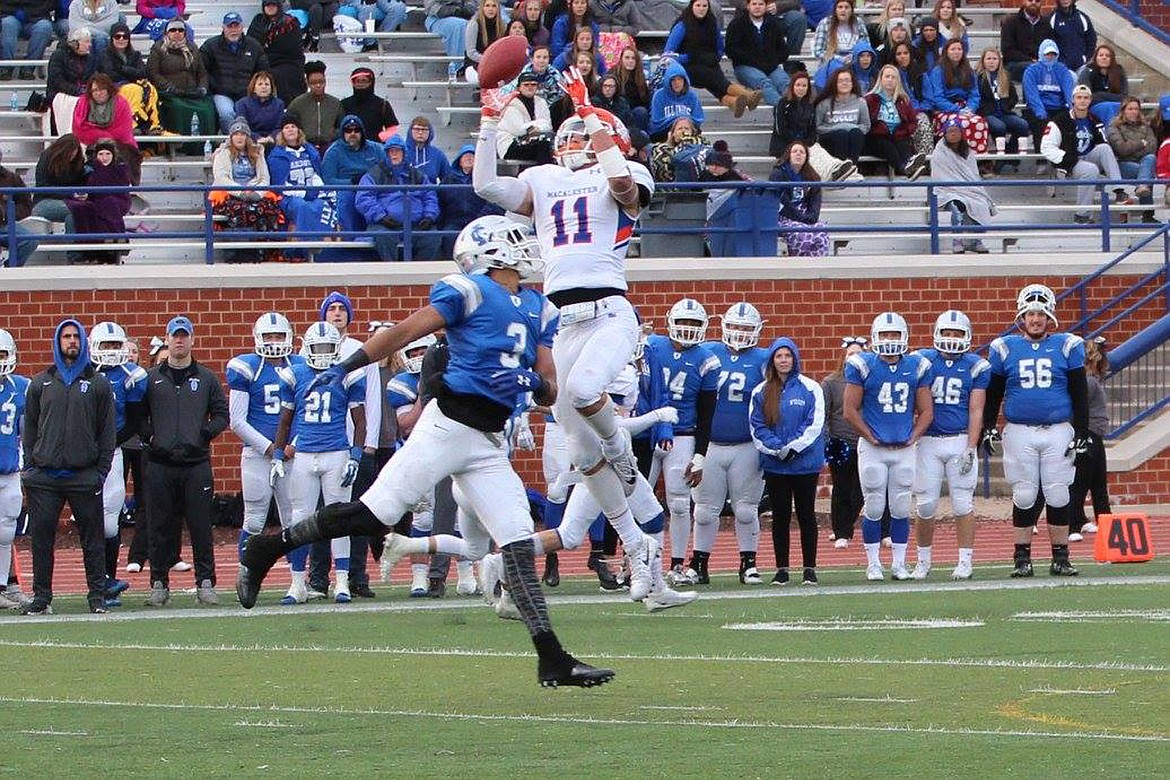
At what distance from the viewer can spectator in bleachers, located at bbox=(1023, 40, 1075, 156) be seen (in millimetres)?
24281

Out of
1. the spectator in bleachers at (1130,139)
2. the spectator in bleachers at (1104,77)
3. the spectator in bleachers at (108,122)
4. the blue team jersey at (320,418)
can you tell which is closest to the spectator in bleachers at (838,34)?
the spectator in bleachers at (1104,77)

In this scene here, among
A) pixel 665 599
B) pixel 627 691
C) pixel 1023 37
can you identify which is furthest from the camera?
pixel 1023 37

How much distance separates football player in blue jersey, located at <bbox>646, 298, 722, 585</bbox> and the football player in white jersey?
3.35 metres

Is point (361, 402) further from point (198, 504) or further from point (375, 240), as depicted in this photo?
point (375, 240)

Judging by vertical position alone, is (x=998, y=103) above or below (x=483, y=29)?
below

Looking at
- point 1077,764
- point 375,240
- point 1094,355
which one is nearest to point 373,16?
point 375,240

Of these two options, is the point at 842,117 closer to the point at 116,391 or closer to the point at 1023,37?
the point at 1023,37

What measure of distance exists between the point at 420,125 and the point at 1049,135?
6750 mm

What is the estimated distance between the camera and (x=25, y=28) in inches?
974

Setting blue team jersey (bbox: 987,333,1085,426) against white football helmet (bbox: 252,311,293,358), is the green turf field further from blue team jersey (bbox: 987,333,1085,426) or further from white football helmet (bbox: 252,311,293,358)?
white football helmet (bbox: 252,311,293,358)

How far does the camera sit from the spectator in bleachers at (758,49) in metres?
24.2

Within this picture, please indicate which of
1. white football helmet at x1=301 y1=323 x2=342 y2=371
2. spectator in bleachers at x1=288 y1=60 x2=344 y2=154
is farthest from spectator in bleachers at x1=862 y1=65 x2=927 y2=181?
white football helmet at x1=301 y1=323 x2=342 y2=371

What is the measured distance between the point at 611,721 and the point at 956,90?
17.0 m

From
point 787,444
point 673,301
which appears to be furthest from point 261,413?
point 673,301
